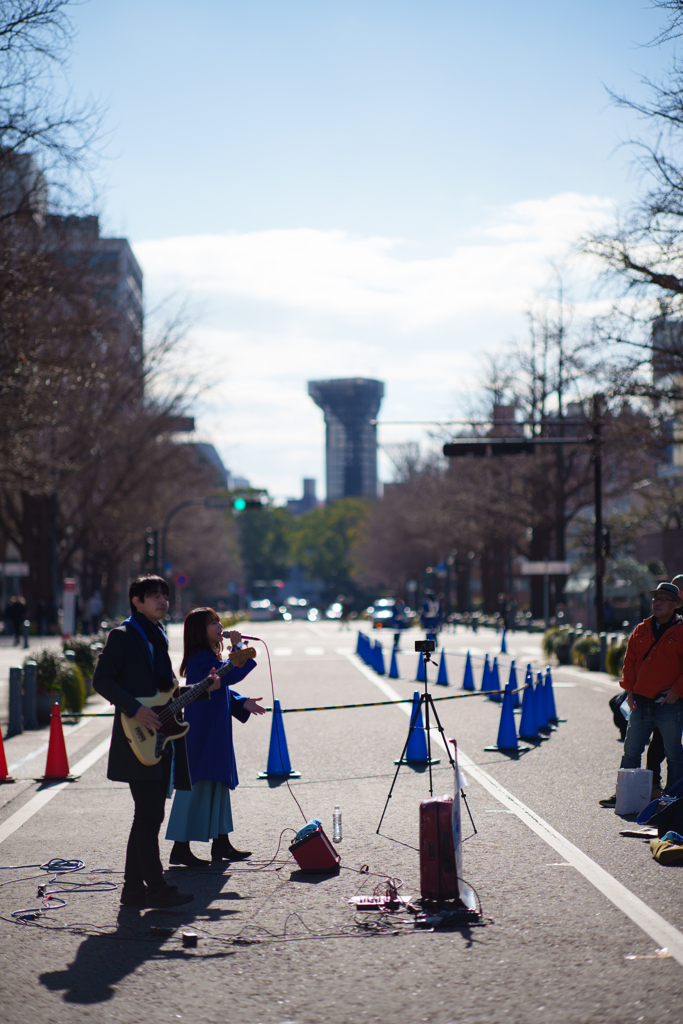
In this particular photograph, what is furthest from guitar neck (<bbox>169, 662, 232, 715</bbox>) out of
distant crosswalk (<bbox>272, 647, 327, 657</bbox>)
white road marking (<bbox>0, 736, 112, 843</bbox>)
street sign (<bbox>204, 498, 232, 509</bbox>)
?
street sign (<bbox>204, 498, 232, 509</bbox>)

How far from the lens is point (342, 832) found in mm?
8359

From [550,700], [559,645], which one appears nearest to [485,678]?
[550,700]

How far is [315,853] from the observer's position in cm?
714

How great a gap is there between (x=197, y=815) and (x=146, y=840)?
3.55ft

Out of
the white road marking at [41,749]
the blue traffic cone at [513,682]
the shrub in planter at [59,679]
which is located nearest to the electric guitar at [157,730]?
the white road marking at [41,749]

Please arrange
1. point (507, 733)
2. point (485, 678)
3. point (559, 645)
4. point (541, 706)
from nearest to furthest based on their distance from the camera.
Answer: point (507, 733), point (541, 706), point (485, 678), point (559, 645)

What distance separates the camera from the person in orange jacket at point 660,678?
357 inches

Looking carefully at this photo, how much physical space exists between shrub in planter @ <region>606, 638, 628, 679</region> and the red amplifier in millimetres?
16408

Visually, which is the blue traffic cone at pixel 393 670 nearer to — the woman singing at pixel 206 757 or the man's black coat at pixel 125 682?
the woman singing at pixel 206 757

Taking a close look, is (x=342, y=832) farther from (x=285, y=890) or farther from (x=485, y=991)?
(x=485, y=991)

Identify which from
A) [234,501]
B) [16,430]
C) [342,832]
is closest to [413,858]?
[342,832]

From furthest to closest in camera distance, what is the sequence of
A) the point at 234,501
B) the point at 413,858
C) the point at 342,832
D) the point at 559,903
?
the point at 234,501 → the point at 342,832 → the point at 413,858 → the point at 559,903

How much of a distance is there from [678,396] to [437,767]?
12991 millimetres

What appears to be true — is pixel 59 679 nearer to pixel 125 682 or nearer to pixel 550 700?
pixel 550 700
